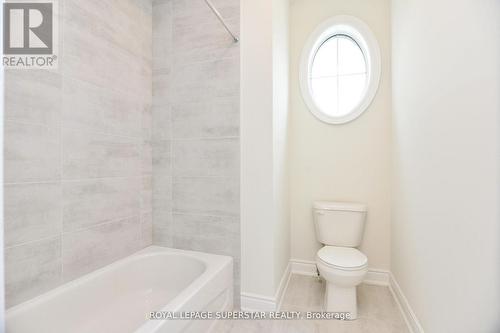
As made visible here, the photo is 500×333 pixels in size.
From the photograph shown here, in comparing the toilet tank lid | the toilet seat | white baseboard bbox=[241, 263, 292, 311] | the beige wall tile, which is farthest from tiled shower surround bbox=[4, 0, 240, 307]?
the toilet tank lid

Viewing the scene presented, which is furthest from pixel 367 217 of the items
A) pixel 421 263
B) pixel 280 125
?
pixel 280 125

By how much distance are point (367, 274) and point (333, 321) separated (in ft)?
2.32

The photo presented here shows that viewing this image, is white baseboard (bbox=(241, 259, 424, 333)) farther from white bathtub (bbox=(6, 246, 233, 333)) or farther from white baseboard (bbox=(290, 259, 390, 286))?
white bathtub (bbox=(6, 246, 233, 333))

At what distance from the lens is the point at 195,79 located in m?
1.79

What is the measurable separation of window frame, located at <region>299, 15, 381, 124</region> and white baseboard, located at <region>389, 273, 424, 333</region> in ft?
4.61

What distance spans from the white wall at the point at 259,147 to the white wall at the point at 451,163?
87 centimetres

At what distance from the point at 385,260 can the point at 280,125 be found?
1519mm

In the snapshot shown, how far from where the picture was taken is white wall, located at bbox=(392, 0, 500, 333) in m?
0.80

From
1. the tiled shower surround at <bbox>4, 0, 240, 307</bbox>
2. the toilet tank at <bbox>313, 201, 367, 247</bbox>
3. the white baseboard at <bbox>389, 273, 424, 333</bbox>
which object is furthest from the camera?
the toilet tank at <bbox>313, 201, 367, 247</bbox>

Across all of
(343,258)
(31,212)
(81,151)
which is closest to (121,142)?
(81,151)

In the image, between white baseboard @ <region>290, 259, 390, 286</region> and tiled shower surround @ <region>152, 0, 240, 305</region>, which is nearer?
tiled shower surround @ <region>152, 0, 240, 305</region>

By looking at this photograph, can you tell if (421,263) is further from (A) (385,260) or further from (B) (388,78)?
(B) (388,78)

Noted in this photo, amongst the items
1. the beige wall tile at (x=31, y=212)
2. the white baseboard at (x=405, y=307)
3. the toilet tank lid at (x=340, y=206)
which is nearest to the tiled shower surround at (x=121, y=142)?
the beige wall tile at (x=31, y=212)

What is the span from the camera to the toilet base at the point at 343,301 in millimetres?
1599
